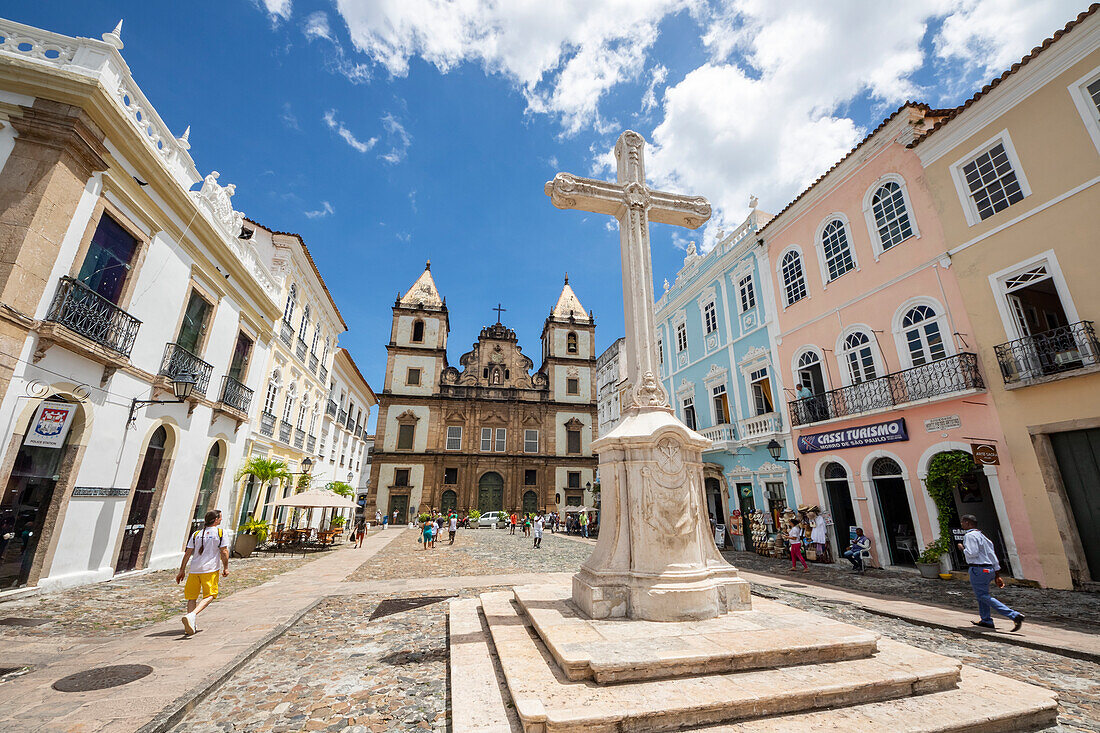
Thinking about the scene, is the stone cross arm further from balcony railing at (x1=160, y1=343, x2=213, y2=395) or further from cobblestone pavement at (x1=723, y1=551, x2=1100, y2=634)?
balcony railing at (x1=160, y1=343, x2=213, y2=395)

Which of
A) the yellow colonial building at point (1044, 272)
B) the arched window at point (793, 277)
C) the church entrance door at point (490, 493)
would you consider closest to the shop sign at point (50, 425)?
the yellow colonial building at point (1044, 272)

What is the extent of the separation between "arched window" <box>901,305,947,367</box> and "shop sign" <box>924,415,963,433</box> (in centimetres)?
133

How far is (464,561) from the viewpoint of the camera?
1307 centimetres

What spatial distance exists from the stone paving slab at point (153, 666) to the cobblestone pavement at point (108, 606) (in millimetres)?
621

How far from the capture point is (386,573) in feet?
35.5

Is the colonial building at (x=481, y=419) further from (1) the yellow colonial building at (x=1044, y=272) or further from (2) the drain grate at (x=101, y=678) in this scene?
(2) the drain grate at (x=101, y=678)

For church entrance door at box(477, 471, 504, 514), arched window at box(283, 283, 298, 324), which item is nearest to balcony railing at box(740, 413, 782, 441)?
arched window at box(283, 283, 298, 324)

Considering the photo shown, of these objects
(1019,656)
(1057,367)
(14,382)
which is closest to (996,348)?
(1057,367)

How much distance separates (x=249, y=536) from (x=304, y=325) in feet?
31.2

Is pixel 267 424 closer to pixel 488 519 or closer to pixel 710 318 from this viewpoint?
pixel 710 318

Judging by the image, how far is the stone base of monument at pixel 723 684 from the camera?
9.25 ft

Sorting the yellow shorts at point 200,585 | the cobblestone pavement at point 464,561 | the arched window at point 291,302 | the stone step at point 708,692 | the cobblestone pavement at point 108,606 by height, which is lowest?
the cobblestone pavement at point 464,561

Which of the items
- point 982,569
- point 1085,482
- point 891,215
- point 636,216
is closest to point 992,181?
point 891,215

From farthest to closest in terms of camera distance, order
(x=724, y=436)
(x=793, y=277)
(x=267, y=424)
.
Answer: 1. (x=724, y=436)
2. (x=267, y=424)
3. (x=793, y=277)
